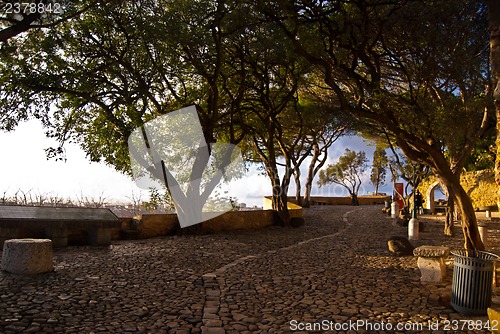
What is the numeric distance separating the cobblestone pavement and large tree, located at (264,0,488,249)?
2801mm

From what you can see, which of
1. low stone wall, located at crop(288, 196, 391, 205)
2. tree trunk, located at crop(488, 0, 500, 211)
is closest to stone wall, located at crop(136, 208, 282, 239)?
tree trunk, located at crop(488, 0, 500, 211)

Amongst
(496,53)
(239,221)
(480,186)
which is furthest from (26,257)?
(480,186)

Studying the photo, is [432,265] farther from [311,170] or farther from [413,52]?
[311,170]

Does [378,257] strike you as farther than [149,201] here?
No

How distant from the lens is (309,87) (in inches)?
837

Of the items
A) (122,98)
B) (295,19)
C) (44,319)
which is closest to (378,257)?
(295,19)

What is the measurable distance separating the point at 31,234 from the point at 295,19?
27.9 feet

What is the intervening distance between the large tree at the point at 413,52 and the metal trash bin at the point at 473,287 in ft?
10.6

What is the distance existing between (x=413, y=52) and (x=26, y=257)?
1054 cm

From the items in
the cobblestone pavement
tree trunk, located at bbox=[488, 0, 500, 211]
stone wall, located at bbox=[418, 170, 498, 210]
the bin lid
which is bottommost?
the cobblestone pavement

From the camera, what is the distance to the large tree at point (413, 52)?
910 centimetres

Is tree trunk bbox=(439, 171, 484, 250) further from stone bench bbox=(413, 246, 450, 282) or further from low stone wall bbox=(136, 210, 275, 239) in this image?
low stone wall bbox=(136, 210, 275, 239)

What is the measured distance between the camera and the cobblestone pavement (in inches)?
203

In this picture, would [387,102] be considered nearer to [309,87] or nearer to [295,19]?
[295,19]
